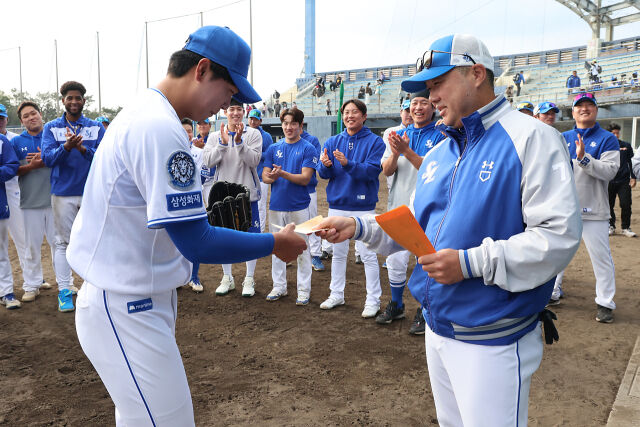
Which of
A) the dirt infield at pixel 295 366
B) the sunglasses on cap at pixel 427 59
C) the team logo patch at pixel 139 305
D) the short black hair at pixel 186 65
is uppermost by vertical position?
the sunglasses on cap at pixel 427 59

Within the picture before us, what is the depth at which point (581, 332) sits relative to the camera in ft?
16.3

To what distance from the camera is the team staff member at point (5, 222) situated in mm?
5750

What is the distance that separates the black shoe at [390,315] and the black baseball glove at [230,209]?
3.26 metres

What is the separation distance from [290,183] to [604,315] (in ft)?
13.2

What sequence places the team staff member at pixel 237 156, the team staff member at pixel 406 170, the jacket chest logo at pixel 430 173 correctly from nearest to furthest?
the jacket chest logo at pixel 430 173, the team staff member at pixel 406 170, the team staff member at pixel 237 156

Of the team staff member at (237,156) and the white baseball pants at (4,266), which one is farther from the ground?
the team staff member at (237,156)

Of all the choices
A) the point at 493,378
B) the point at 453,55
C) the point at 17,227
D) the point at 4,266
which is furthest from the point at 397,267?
the point at 17,227

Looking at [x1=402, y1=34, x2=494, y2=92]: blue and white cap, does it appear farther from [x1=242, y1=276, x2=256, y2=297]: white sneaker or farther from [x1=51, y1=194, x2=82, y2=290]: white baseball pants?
[x1=51, y1=194, x2=82, y2=290]: white baseball pants

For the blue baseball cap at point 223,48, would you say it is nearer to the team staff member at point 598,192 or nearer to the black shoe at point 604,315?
the team staff member at point 598,192

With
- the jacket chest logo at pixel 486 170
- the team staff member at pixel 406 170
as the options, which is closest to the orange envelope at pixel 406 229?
the jacket chest logo at pixel 486 170

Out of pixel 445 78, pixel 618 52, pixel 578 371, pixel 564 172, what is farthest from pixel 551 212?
pixel 618 52

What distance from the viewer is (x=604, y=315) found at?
522cm

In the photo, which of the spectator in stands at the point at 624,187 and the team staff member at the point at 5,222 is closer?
the team staff member at the point at 5,222

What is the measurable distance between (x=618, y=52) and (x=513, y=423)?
36.0 metres
